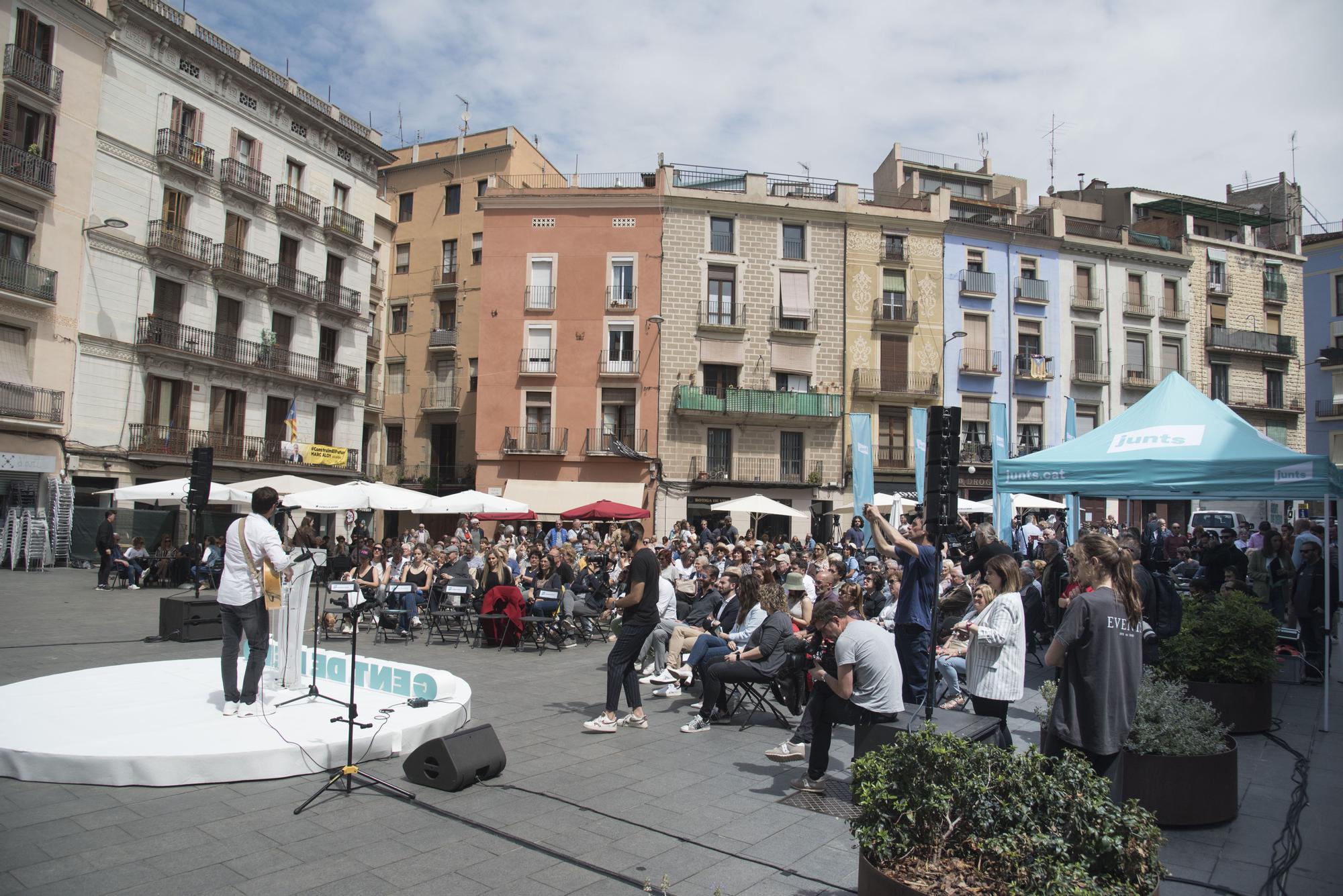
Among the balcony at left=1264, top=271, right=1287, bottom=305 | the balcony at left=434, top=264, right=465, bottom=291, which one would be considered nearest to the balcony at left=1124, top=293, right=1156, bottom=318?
the balcony at left=1264, top=271, right=1287, bottom=305

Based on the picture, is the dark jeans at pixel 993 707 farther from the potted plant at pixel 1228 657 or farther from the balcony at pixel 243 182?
the balcony at pixel 243 182

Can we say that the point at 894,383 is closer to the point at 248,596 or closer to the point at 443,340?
the point at 443,340

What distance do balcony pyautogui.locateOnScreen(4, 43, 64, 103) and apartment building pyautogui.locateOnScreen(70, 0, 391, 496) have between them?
1393mm

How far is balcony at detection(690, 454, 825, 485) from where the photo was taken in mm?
31109

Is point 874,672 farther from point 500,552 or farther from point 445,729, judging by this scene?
point 500,552

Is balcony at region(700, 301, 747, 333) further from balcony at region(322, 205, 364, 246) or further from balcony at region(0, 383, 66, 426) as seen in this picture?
balcony at region(0, 383, 66, 426)

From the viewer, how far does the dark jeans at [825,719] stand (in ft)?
18.2

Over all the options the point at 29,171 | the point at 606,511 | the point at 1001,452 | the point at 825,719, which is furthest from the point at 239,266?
the point at 825,719

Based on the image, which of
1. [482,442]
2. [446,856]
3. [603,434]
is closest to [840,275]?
[603,434]

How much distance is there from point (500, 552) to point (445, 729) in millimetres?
5638

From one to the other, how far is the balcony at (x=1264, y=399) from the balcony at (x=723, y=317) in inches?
866

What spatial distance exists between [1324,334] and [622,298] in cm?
3256

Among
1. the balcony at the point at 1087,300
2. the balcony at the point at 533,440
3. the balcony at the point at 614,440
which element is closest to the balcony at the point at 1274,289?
the balcony at the point at 1087,300

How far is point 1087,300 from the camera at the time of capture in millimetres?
35594
